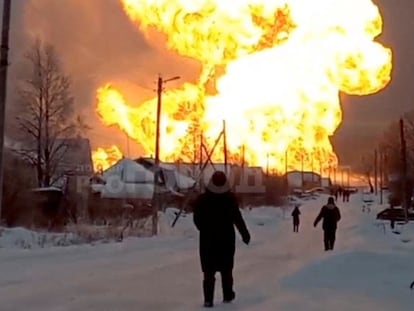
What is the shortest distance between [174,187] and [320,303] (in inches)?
2390

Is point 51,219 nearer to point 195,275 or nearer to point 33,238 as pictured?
point 33,238

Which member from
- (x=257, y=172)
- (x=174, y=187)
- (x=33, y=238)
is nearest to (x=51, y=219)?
(x=33, y=238)

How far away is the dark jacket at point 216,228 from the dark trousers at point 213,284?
0.09m

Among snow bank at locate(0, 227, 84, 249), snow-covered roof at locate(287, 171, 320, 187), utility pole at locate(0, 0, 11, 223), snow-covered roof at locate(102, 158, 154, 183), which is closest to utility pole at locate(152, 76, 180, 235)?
snow bank at locate(0, 227, 84, 249)

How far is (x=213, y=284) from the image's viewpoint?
38.3 ft

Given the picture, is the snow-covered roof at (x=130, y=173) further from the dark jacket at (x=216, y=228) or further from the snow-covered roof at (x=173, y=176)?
the dark jacket at (x=216, y=228)

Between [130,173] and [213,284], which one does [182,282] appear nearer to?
[213,284]

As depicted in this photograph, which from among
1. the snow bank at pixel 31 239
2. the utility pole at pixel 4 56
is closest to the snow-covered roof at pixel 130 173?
the snow bank at pixel 31 239

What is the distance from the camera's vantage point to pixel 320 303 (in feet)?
38.3

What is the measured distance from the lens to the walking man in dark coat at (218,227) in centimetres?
1180

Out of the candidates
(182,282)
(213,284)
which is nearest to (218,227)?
(213,284)

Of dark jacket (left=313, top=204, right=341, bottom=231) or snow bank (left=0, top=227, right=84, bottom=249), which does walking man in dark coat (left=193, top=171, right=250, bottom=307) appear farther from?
snow bank (left=0, top=227, right=84, bottom=249)

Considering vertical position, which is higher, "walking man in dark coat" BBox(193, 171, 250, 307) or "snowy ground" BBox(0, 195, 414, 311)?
"walking man in dark coat" BBox(193, 171, 250, 307)

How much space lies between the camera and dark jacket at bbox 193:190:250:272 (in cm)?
1179
